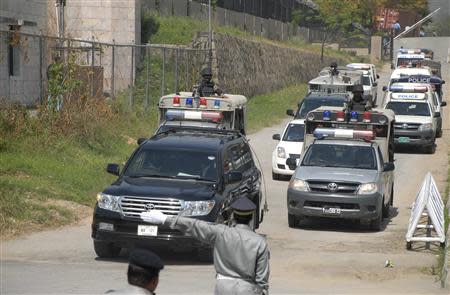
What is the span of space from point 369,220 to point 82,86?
33.7 feet

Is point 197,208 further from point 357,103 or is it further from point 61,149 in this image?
point 357,103

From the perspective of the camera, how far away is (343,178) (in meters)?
19.3

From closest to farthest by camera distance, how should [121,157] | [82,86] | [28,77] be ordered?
[121,157]
[82,86]
[28,77]

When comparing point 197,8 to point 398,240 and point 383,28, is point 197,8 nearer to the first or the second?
point 398,240

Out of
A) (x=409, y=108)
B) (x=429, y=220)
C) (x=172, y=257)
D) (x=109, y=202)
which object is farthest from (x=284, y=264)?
(x=409, y=108)

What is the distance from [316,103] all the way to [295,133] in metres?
4.41

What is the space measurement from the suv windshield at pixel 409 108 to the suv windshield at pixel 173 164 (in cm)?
1865

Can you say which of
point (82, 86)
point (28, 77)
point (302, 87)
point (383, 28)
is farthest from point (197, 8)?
point (383, 28)

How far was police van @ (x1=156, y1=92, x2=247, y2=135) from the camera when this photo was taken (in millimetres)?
22750

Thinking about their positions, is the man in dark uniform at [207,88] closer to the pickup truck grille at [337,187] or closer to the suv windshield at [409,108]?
the pickup truck grille at [337,187]

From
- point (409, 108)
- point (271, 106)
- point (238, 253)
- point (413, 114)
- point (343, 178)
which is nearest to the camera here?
point (238, 253)


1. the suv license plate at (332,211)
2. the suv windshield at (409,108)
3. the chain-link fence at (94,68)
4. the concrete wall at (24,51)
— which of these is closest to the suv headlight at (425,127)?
the suv windshield at (409,108)

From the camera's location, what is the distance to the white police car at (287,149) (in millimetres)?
26188

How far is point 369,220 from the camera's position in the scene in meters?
19.4
